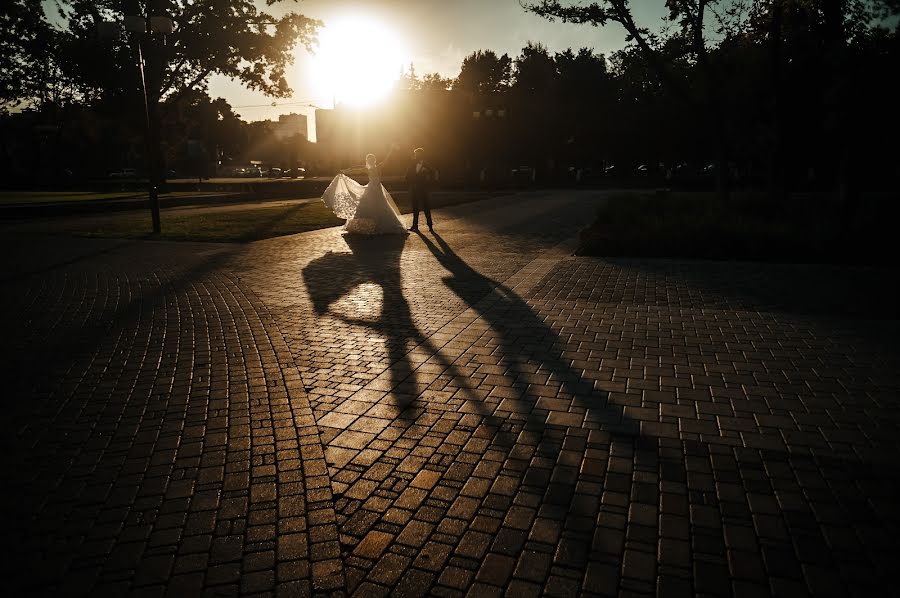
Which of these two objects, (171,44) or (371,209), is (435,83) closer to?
(171,44)

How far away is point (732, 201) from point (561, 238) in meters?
6.74

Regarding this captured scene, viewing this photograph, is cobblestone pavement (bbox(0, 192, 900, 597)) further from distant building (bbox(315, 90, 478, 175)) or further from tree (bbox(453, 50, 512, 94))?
tree (bbox(453, 50, 512, 94))

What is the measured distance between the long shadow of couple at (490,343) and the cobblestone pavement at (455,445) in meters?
0.04

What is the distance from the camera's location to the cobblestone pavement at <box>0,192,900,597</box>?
269cm

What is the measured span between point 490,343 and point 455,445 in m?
2.32

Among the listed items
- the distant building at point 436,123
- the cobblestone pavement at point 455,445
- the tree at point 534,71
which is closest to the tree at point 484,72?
the tree at point 534,71

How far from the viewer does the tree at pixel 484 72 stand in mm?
67062

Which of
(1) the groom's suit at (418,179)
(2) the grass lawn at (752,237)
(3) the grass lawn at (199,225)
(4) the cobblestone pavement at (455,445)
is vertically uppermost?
(1) the groom's suit at (418,179)

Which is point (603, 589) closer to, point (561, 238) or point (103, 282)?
point (103, 282)

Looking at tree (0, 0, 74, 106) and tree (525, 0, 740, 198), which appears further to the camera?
tree (0, 0, 74, 106)

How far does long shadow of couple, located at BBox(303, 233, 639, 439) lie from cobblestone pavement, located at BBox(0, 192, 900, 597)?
0.04 meters

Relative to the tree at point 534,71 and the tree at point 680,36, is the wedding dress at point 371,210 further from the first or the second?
the tree at point 534,71

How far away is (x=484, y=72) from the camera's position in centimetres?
6825

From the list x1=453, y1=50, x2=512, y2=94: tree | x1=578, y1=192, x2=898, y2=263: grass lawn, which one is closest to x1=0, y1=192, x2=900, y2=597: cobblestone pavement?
x1=578, y1=192, x2=898, y2=263: grass lawn
